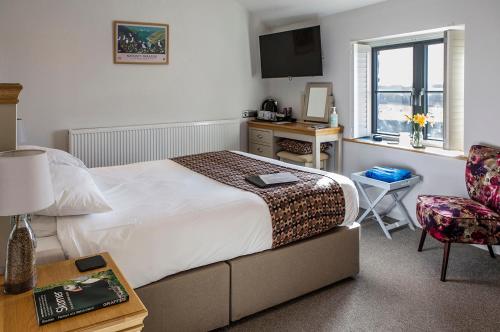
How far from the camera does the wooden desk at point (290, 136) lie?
462 cm

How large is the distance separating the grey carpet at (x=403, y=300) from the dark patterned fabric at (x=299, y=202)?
18.0 inches

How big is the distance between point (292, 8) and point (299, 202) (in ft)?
10.1

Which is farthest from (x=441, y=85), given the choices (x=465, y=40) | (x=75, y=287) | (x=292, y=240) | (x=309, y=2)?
(x=75, y=287)

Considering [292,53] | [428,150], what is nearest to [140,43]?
[292,53]

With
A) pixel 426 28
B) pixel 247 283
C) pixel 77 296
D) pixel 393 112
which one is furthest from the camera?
pixel 393 112

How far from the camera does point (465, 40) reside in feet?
11.3

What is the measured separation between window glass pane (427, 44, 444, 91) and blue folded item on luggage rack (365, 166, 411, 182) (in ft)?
2.88

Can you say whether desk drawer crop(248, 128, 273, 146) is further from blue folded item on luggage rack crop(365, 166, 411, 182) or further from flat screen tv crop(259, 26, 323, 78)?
blue folded item on luggage rack crop(365, 166, 411, 182)

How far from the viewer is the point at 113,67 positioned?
462 centimetres

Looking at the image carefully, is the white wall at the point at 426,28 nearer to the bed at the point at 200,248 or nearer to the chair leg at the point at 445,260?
the chair leg at the point at 445,260

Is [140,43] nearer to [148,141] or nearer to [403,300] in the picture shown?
[148,141]

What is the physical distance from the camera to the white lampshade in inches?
53.4

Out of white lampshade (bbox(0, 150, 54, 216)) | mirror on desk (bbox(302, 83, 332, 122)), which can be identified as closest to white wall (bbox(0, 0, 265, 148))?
mirror on desk (bbox(302, 83, 332, 122))

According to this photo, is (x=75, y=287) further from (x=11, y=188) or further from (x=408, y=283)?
(x=408, y=283)
